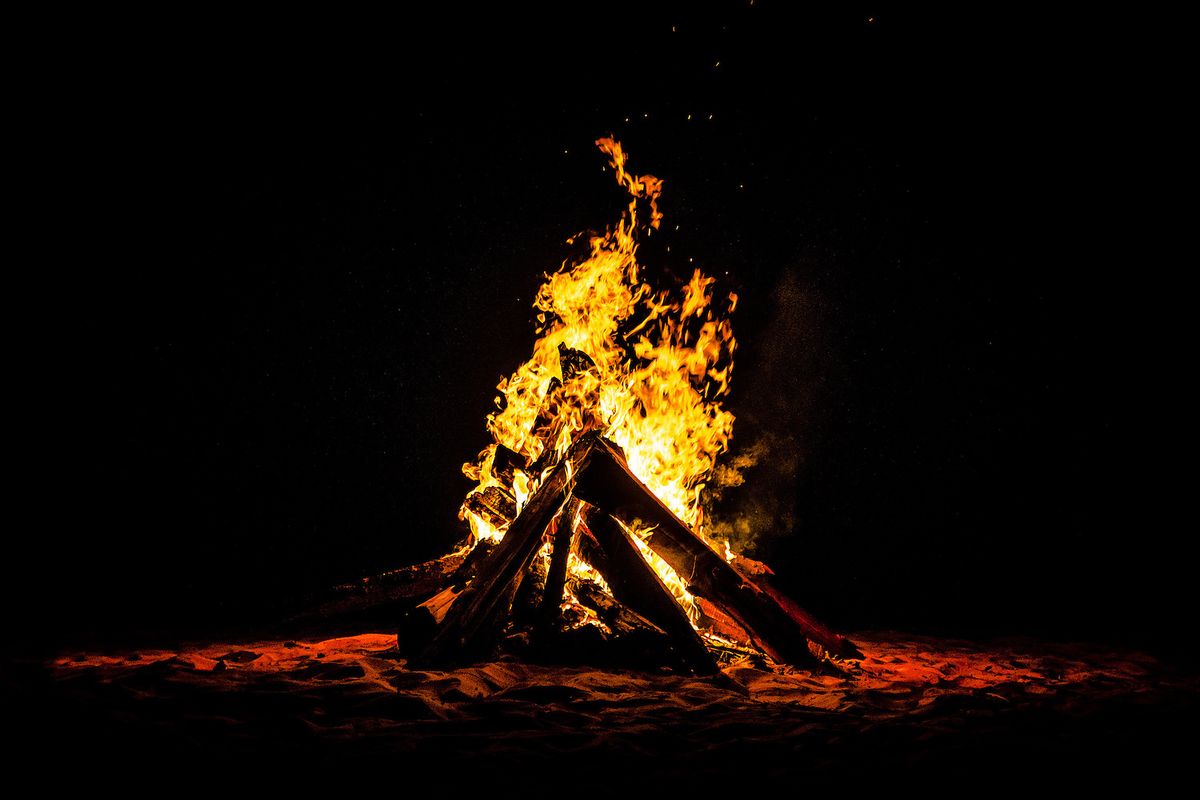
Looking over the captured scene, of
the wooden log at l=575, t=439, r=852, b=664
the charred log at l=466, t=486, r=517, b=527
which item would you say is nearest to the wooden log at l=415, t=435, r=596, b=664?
the wooden log at l=575, t=439, r=852, b=664

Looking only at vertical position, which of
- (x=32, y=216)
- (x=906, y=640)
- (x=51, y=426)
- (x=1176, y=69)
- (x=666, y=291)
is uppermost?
(x=1176, y=69)


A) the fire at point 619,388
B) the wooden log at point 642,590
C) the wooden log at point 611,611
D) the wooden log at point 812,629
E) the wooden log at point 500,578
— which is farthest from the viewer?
the fire at point 619,388

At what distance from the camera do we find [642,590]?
14.7 ft

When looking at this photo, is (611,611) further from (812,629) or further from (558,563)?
(812,629)

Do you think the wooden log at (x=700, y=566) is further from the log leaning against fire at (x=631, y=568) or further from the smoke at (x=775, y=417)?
the smoke at (x=775, y=417)

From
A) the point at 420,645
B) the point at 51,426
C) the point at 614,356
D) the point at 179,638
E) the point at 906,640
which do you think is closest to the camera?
the point at 420,645

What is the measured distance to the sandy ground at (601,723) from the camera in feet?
7.91

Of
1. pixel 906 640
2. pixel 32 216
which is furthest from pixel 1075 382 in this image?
pixel 32 216

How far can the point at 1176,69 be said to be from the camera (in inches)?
304

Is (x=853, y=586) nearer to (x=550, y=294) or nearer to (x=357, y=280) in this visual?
(x=550, y=294)

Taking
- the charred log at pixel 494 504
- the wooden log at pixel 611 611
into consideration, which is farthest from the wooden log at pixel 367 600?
the wooden log at pixel 611 611

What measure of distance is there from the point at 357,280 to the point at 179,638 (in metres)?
4.40

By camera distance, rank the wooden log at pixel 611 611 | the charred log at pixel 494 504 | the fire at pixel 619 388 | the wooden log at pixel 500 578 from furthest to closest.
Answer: the fire at pixel 619 388 → the charred log at pixel 494 504 → the wooden log at pixel 611 611 → the wooden log at pixel 500 578

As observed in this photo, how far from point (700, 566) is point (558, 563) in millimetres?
981
